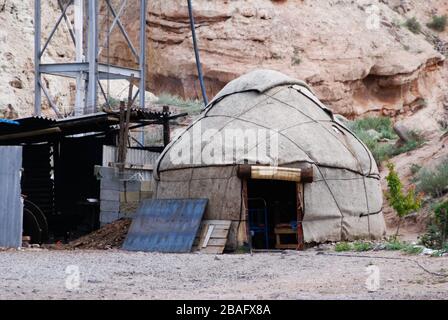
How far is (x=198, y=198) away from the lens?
13594 millimetres

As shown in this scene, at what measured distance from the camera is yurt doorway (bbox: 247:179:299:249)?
13.9 metres

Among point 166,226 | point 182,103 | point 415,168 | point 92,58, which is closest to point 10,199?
point 166,226

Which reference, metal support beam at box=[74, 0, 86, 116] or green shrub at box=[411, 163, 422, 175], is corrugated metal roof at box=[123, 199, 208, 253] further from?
green shrub at box=[411, 163, 422, 175]

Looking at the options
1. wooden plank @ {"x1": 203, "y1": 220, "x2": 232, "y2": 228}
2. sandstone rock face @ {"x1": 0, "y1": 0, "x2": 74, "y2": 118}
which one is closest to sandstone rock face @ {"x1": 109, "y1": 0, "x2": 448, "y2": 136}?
sandstone rock face @ {"x1": 0, "y1": 0, "x2": 74, "y2": 118}

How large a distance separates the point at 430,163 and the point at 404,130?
312 centimetres

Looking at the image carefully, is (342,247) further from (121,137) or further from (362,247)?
(121,137)

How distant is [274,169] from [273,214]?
73.9 inches

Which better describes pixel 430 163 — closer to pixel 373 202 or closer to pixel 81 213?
pixel 373 202

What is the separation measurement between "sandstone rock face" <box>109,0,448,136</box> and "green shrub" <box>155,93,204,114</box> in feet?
4.92

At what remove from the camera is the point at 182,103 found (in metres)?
26.2

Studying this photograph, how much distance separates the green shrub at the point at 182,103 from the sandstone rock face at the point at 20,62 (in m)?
2.58

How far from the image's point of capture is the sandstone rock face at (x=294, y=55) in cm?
2847

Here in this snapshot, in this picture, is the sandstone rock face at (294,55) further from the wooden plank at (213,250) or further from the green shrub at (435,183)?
the wooden plank at (213,250)
